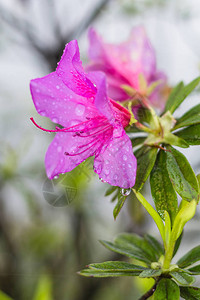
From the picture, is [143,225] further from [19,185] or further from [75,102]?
[75,102]

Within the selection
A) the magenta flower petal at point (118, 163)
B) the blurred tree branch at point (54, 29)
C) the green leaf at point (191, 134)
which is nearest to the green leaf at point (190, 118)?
the green leaf at point (191, 134)

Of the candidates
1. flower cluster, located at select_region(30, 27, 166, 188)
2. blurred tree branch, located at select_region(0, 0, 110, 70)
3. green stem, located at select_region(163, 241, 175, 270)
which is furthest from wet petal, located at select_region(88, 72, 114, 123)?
blurred tree branch, located at select_region(0, 0, 110, 70)

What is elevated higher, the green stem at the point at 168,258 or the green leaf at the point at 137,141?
the green leaf at the point at 137,141

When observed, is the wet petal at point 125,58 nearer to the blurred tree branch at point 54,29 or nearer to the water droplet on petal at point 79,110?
the water droplet on petal at point 79,110

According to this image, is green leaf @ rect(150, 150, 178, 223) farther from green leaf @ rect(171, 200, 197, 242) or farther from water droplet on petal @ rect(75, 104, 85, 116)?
water droplet on petal @ rect(75, 104, 85, 116)

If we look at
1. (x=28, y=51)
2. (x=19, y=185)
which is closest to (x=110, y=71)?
(x=19, y=185)

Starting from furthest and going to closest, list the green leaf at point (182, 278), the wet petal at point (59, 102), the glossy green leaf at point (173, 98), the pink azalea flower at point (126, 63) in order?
1. the pink azalea flower at point (126, 63)
2. the glossy green leaf at point (173, 98)
3. the wet petal at point (59, 102)
4. the green leaf at point (182, 278)
